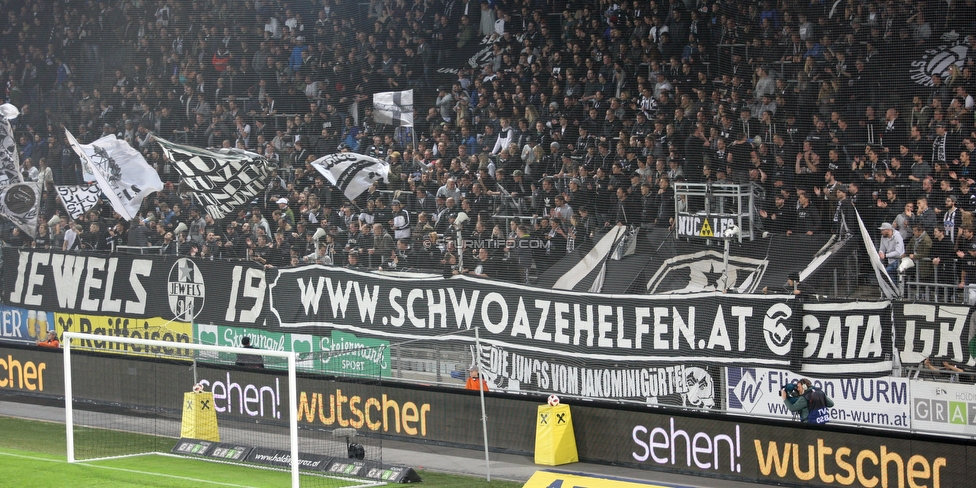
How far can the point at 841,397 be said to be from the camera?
14359 mm

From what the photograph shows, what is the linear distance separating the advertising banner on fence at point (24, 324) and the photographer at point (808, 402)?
15.3m

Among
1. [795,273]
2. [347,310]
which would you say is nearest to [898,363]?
[795,273]

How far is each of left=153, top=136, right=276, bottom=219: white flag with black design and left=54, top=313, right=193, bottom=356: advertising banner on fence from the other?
7.77ft

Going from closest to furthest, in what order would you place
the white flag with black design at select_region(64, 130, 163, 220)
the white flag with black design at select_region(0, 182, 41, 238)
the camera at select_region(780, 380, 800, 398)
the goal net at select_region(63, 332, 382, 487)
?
the camera at select_region(780, 380, 800, 398) < the goal net at select_region(63, 332, 382, 487) < the white flag with black design at select_region(64, 130, 163, 220) < the white flag with black design at select_region(0, 182, 41, 238)

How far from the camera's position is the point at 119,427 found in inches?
696

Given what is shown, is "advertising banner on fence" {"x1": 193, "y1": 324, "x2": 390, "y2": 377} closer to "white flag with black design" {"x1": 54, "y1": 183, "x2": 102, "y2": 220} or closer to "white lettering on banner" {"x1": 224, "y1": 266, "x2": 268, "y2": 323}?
"white lettering on banner" {"x1": 224, "y1": 266, "x2": 268, "y2": 323}

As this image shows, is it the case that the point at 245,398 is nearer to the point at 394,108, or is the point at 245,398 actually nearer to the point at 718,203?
the point at 394,108

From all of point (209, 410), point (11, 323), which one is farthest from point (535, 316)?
point (11, 323)

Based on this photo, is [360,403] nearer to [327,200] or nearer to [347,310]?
[347,310]

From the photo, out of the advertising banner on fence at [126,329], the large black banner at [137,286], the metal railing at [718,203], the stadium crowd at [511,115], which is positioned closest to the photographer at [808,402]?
the stadium crowd at [511,115]

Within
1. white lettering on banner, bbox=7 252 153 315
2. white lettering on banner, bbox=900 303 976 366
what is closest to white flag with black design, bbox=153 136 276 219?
white lettering on banner, bbox=7 252 153 315

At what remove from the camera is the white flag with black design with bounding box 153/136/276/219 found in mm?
21016

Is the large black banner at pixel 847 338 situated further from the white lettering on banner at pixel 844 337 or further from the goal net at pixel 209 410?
the goal net at pixel 209 410

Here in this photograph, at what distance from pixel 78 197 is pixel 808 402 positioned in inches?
622
